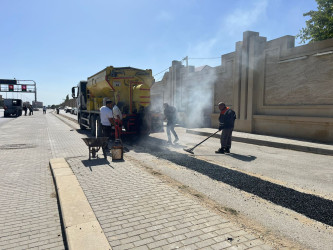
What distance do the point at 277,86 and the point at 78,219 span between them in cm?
1093

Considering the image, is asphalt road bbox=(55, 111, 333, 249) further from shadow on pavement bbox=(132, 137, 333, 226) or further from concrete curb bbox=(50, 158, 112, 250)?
concrete curb bbox=(50, 158, 112, 250)

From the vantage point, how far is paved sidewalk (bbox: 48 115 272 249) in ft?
8.07

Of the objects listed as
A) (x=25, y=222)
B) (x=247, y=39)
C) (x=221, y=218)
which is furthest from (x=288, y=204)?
(x=247, y=39)

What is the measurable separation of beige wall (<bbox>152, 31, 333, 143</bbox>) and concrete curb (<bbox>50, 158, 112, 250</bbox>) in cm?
942

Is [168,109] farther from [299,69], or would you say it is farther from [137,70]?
[299,69]

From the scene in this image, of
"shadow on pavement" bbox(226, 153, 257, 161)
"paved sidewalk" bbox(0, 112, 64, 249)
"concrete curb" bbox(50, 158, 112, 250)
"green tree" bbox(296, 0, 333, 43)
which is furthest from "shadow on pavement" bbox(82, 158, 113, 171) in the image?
"green tree" bbox(296, 0, 333, 43)

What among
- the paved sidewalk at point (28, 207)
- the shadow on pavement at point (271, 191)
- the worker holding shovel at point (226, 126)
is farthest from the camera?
the worker holding shovel at point (226, 126)

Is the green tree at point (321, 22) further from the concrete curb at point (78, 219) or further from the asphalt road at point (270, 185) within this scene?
the concrete curb at point (78, 219)

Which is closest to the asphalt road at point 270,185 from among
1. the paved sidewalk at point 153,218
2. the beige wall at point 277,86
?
the paved sidewalk at point 153,218

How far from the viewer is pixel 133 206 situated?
3.34 metres

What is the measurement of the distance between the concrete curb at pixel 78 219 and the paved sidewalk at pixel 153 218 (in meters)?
0.10

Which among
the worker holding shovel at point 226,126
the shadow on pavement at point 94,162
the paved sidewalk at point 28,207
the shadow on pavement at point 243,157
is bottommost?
the paved sidewalk at point 28,207

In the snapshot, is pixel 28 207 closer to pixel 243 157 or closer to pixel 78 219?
pixel 78 219

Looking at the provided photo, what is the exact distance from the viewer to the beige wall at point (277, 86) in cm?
955
